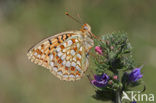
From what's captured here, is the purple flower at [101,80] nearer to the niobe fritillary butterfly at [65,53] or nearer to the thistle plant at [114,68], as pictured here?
the thistle plant at [114,68]

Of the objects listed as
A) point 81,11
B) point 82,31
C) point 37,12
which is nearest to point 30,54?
point 82,31

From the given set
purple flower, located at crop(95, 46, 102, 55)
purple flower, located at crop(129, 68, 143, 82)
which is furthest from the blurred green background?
purple flower, located at crop(95, 46, 102, 55)

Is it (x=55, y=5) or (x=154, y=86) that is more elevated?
(x=55, y=5)

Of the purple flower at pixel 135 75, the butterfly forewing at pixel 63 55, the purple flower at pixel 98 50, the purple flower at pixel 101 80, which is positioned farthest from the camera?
the butterfly forewing at pixel 63 55

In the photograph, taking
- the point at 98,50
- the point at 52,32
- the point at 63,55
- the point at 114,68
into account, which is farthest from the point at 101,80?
the point at 52,32

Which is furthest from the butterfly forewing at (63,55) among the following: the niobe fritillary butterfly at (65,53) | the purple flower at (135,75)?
the purple flower at (135,75)

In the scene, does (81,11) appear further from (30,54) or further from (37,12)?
(30,54)
